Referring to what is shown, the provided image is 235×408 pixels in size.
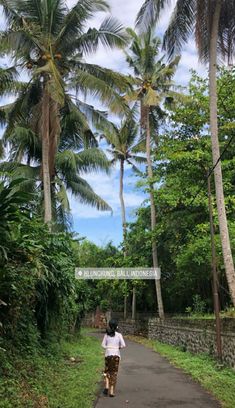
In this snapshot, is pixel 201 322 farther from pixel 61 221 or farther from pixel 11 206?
pixel 11 206

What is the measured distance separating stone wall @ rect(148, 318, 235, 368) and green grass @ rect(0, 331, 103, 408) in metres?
3.98

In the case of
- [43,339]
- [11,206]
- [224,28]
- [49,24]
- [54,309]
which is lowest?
[43,339]

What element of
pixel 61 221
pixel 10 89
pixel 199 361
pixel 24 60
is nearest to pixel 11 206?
pixel 199 361

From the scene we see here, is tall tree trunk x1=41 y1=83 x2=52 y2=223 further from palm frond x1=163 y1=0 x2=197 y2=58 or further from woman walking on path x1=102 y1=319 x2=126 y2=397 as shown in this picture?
woman walking on path x1=102 y1=319 x2=126 y2=397

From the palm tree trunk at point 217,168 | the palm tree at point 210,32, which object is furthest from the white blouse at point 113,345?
the palm tree at point 210,32

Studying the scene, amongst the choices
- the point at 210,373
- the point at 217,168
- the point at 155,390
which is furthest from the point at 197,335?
the point at 155,390

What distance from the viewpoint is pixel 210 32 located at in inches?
615

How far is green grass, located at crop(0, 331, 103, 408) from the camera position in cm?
719

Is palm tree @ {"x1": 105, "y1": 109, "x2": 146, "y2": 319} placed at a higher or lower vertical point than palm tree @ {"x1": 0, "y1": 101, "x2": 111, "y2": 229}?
higher

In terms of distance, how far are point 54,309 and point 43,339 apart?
821mm

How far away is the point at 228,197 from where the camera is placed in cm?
1972

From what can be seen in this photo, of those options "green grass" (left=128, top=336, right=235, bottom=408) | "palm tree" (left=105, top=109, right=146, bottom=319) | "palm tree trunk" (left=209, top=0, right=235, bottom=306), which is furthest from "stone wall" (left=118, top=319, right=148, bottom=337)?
"palm tree trunk" (left=209, top=0, right=235, bottom=306)

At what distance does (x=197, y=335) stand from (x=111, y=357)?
8.74 m

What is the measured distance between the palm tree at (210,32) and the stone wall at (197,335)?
2.32 m
